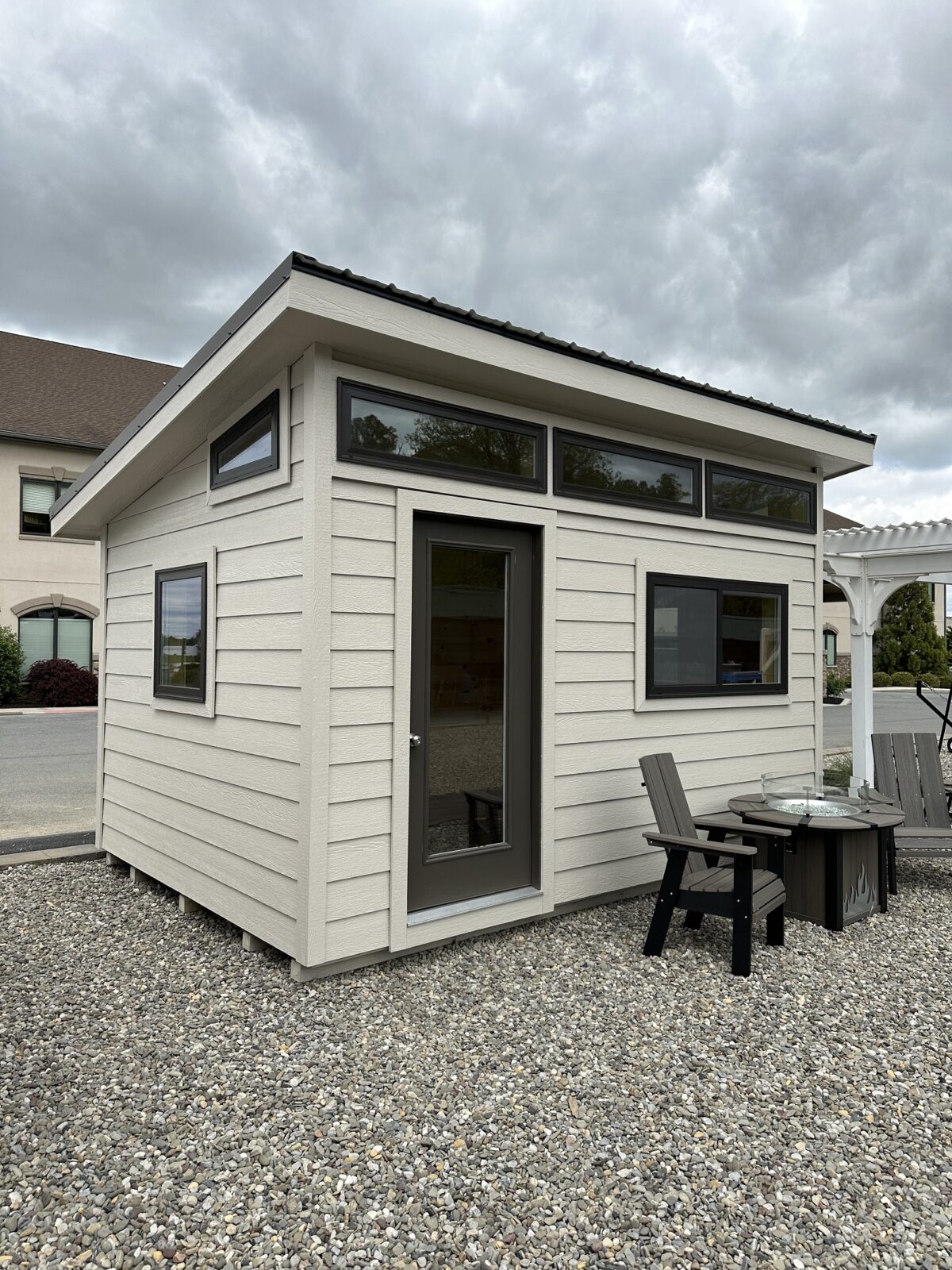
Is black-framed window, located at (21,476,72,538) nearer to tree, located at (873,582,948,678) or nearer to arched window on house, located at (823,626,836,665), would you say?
tree, located at (873,582,948,678)

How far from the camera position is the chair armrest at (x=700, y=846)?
372 centimetres

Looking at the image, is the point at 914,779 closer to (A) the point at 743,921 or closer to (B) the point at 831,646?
(A) the point at 743,921

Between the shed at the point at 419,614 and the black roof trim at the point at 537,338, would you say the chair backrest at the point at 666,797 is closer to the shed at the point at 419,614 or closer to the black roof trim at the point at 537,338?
the shed at the point at 419,614

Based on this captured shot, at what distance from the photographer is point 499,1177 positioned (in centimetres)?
225

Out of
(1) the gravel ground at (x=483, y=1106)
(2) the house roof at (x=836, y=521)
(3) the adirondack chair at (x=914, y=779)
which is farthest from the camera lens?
(2) the house roof at (x=836, y=521)

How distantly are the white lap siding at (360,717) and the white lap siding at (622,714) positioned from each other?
1.14 meters

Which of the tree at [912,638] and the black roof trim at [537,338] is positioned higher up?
the black roof trim at [537,338]

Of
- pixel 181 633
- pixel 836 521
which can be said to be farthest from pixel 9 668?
pixel 836 521

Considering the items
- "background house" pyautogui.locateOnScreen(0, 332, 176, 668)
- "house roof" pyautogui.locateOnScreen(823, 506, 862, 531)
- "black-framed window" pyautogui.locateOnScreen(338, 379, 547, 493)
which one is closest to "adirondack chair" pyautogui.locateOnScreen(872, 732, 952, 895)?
"black-framed window" pyautogui.locateOnScreen(338, 379, 547, 493)

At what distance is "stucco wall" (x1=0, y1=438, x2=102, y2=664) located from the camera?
1808cm

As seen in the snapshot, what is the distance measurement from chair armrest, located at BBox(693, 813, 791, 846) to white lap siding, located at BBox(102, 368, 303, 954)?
2.32 meters

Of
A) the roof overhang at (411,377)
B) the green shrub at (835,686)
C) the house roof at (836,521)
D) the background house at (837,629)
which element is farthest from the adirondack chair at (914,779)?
the house roof at (836,521)

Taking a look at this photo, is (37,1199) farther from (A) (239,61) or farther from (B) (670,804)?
(A) (239,61)

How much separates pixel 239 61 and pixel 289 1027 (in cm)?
842
